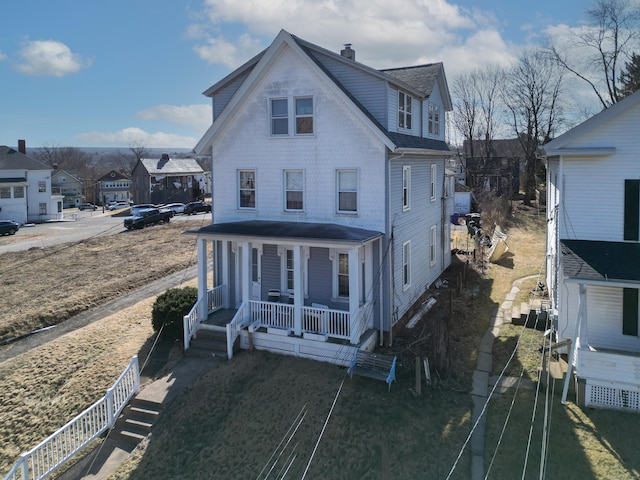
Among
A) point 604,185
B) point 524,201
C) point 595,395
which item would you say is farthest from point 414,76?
point 524,201

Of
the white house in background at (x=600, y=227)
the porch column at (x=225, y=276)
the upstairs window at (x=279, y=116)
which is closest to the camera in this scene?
the white house in background at (x=600, y=227)

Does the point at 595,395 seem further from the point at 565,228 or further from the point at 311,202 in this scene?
the point at 311,202

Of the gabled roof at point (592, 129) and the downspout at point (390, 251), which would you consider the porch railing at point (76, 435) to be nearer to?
the downspout at point (390, 251)

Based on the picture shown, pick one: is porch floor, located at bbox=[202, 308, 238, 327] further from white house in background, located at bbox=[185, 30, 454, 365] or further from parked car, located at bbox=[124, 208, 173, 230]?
parked car, located at bbox=[124, 208, 173, 230]

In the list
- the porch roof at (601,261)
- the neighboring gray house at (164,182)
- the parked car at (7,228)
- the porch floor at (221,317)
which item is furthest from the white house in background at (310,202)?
the neighboring gray house at (164,182)

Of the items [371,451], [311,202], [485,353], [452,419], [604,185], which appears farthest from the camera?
[311,202]

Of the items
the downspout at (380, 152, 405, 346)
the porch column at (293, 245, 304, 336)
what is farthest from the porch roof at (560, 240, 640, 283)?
the porch column at (293, 245, 304, 336)
